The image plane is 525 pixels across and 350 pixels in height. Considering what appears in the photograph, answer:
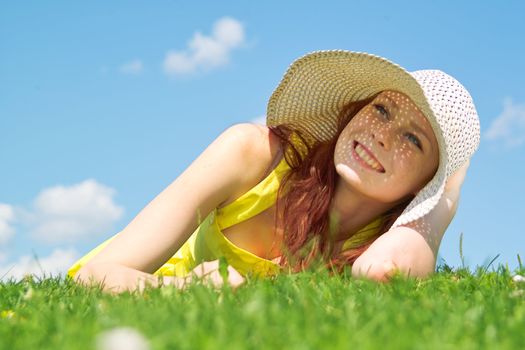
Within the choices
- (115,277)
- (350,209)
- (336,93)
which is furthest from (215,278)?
(336,93)

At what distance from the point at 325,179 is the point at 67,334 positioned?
339cm

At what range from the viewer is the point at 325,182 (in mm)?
5406

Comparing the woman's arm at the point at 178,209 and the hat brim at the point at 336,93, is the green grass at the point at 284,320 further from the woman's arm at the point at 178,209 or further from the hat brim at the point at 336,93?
the hat brim at the point at 336,93

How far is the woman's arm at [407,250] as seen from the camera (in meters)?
4.65

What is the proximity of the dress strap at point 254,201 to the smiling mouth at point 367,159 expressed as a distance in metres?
0.70

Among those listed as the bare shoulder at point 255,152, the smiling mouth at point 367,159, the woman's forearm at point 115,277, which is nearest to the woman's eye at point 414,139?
the smiling mouth at point 367,159

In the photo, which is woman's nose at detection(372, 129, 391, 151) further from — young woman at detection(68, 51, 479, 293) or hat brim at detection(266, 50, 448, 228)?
hat brim at detection(266, 50, 448, 228)

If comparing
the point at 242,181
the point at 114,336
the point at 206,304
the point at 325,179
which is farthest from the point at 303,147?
the point at 114,336

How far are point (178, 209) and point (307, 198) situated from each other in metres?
1.16

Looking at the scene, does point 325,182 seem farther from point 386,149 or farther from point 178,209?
point 178,209

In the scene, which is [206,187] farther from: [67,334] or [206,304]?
[67,334]

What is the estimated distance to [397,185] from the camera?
5016 millimetres

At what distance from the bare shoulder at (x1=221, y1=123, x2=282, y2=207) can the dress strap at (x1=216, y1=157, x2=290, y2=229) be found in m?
0.04

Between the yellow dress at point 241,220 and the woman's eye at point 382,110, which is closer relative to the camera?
the woman's eye at point 382,110
